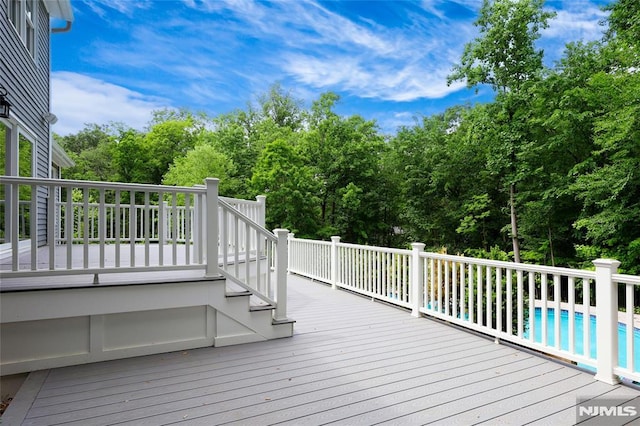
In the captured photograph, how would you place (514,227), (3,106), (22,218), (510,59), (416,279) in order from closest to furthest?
1. (3,106)
2. (416,279)
3. (22,218)
4. (510,59)
5. (514,227)

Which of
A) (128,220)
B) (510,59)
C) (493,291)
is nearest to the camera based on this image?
(493,291)

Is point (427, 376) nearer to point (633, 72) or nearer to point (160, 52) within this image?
point (633, 72)

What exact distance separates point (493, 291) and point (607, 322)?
259cm

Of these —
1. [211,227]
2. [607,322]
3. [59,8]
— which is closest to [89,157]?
[59,8]

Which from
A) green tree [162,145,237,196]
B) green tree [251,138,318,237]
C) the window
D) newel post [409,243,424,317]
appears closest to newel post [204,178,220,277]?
newel post [409,243,424,317]

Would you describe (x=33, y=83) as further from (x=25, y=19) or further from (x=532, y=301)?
(x=532, y=301)

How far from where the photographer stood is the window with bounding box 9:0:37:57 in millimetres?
5488

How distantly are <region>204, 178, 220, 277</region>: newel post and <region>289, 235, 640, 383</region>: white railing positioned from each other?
2.66m

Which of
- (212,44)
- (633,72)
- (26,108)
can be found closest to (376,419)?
(26,108)

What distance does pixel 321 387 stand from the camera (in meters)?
2.81

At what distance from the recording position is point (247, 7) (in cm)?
1845

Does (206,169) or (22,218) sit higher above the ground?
(206,169)

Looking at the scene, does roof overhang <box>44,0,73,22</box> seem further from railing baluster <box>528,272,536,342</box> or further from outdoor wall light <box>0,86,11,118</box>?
railing baluster <box>528,272,536,342</box>

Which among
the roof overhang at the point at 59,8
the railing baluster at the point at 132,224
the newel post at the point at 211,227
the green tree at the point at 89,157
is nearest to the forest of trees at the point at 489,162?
the green tree at the point at 89,157
